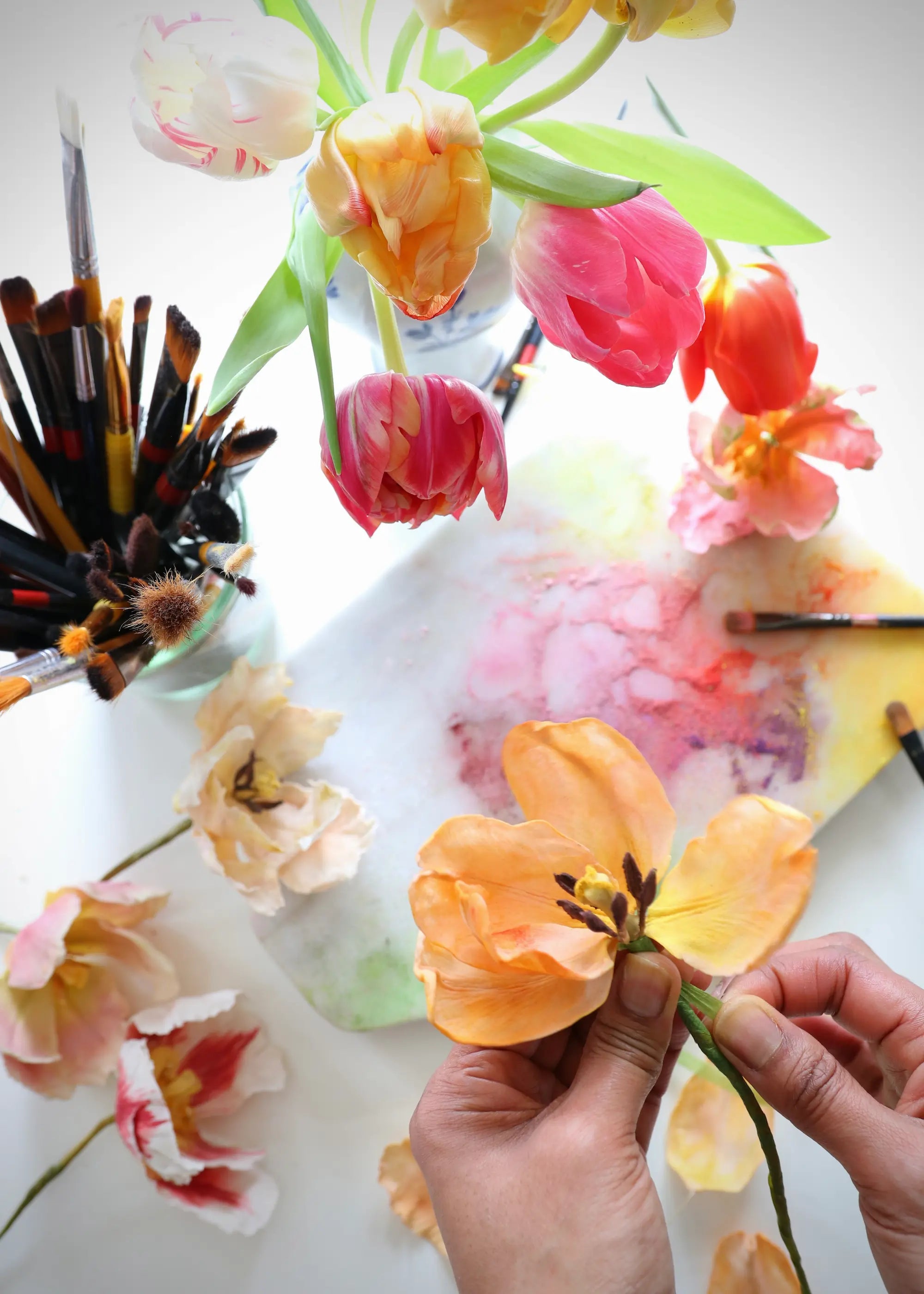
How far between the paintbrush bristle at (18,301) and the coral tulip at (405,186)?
16 centimetres

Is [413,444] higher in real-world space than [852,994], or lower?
higher

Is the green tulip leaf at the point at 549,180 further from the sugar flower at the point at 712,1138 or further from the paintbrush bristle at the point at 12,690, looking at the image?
the sugar flower at the point at 712,1138

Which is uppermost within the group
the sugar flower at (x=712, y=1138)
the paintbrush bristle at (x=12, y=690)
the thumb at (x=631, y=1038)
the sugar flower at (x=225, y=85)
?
the sugar flower at (x=225, y=85)

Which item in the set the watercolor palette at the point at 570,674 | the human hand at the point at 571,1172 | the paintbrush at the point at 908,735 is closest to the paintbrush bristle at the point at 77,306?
the watercolor palette at the point at 570,674

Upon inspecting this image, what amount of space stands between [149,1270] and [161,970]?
15 centimetres

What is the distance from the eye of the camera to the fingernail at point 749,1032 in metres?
0.32

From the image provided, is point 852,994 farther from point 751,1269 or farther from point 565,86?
point 565,86

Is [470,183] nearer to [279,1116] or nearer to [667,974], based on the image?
[667,974]

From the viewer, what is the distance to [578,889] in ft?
1.04

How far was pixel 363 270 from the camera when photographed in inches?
14.9

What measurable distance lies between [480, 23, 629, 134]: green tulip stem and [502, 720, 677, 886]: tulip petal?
0.21m

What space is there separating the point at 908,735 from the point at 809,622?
77 mm


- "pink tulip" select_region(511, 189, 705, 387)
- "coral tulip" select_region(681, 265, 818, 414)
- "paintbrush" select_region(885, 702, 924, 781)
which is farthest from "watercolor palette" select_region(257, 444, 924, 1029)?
"pink tulip" select_region(511, 189, 705, 387)

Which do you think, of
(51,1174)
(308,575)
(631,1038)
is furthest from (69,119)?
(51,1174)
